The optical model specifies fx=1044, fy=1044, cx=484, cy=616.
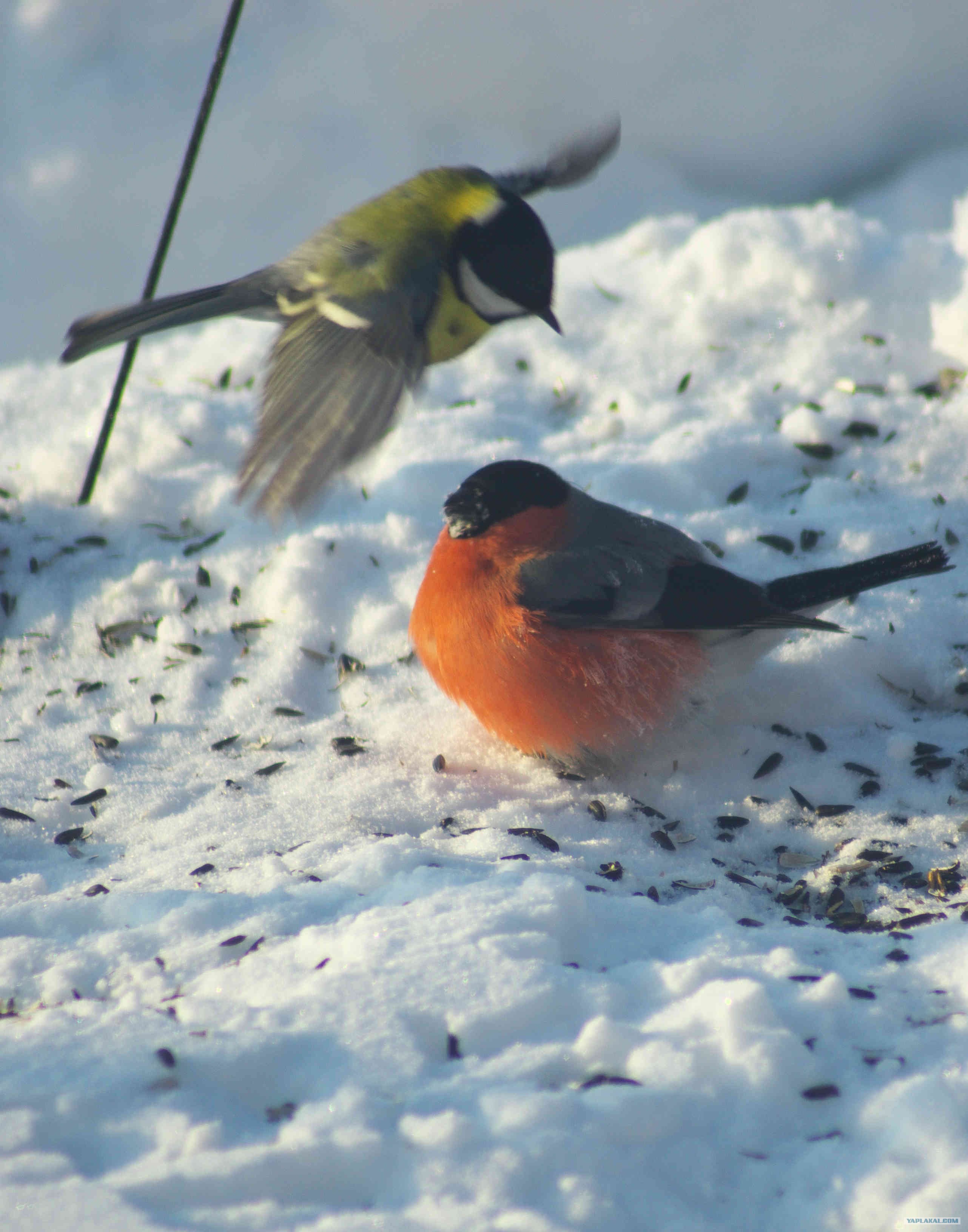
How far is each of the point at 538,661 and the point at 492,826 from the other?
40 centimetres

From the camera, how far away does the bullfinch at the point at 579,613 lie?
8.09ft

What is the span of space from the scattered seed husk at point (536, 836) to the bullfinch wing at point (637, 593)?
1.55 ft

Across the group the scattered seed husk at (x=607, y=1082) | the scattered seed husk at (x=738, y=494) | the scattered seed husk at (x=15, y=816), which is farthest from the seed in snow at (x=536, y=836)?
the scattered seed husk at (x=738, y=494)

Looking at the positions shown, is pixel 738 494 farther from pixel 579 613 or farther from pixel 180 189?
pixel 180 189

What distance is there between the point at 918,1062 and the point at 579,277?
3.90 metres

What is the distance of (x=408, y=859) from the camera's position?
2127 mm

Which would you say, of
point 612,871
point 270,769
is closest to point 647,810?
point 612,871

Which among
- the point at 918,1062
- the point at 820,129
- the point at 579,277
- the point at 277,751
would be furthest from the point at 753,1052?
the point at 820,129

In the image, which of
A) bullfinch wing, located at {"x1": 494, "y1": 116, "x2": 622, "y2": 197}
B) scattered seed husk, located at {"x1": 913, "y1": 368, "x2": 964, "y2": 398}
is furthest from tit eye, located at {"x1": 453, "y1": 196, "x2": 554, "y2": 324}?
scattered seed husk, located at {"x1": 913, "y1": 368, "x2": 964, "y2": 398}

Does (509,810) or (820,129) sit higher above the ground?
(820,129)

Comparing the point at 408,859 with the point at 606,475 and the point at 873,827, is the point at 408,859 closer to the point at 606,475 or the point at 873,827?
the point at 873,827

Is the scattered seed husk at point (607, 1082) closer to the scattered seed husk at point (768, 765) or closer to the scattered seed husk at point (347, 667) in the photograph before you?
the scattered seed husk at point (768, 765)

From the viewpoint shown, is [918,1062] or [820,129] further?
[820,129]

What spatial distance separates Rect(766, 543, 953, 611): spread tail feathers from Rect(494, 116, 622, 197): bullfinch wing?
3.93ft
